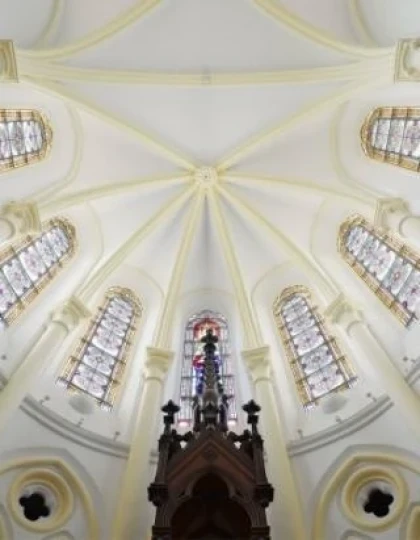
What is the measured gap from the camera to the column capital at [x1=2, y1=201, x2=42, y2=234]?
1216 cm

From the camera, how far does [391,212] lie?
12.6m

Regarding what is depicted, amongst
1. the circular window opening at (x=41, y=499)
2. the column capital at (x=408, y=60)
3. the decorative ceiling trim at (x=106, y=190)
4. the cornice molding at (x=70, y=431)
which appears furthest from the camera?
the decorative ceiling trim at (x=106, y=190)

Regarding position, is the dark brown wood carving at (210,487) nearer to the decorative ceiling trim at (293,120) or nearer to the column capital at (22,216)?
the column capital at (22,216)

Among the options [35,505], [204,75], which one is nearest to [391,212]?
[204,75]

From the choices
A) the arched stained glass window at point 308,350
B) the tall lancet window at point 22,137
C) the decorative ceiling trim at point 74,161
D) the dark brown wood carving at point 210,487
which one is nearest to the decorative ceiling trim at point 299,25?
the decorative ceiling trim at point 74,161

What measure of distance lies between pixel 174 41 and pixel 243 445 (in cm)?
1132

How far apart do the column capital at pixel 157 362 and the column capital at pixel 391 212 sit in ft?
20.5

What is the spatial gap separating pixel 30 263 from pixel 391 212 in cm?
941

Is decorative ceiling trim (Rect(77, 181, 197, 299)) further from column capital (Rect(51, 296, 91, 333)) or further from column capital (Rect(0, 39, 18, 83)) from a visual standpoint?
column capital (Rect(0, 39, 18, 83))

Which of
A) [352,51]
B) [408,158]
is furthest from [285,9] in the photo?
[408,158]

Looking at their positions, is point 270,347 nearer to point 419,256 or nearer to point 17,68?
point 419,256

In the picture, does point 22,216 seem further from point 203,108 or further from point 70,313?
point 203,108

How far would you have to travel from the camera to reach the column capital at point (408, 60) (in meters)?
10.9

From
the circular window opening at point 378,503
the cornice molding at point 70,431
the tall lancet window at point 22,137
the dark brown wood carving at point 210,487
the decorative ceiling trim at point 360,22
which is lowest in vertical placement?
the dark brown wood carving at point 210,487
